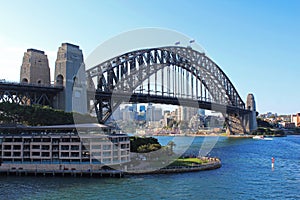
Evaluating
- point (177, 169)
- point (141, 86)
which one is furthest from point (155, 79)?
point (177, 169)

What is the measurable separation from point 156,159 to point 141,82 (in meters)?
29.9

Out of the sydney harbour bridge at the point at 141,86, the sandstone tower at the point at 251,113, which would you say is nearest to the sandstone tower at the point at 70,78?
the sydney harbour bridge at the point at 141,86

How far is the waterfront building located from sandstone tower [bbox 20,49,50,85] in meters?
14.8

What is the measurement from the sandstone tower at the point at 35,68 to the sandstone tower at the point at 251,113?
250 feet

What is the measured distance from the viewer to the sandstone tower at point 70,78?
159 ft

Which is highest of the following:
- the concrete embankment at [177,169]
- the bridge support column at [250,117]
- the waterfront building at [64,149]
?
the bridge support column at [250,117]

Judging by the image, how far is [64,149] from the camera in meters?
34.8

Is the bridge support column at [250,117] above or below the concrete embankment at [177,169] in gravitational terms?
above

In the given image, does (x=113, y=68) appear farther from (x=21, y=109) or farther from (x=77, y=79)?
(x=21, y=109)

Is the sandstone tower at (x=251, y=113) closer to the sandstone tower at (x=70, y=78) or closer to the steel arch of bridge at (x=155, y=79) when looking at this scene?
the steel arch of bridge at (x=155, y=79)

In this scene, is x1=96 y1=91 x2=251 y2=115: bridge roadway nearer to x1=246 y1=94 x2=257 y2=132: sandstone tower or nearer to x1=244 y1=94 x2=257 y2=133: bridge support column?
x1=244 y1=94 x2=257 y2=133: bridge support column

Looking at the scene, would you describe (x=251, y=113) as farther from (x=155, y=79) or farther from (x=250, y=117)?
(x=155, y=79)

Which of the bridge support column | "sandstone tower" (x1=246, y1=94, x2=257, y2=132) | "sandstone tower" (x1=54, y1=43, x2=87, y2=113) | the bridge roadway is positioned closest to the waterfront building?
"sandstone tower" (x1=54, y1=43, x2=87, y2=113)

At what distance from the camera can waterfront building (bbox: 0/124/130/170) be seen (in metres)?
34.2
